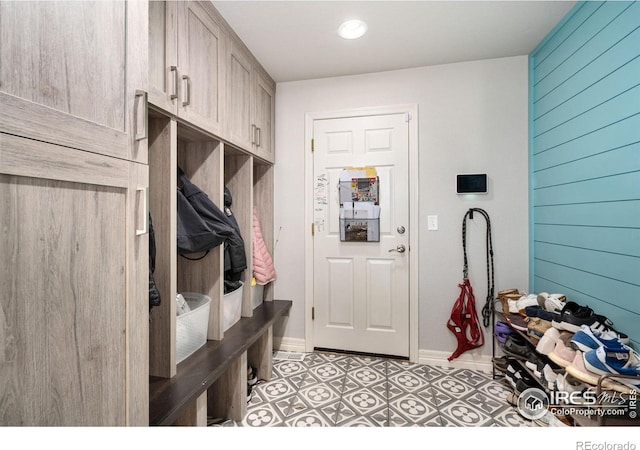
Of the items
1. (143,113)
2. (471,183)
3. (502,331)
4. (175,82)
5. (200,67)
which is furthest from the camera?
(471,183)

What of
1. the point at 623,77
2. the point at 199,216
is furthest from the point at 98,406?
the point at 623,77

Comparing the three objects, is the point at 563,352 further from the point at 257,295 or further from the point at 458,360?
the point at 257,295

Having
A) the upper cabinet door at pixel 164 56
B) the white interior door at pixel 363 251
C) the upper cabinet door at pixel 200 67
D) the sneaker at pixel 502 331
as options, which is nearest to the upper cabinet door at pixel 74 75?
the upper cabinet door at pixel 164 56

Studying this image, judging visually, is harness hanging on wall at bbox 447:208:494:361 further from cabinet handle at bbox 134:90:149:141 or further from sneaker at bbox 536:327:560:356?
cabinet handle at bbox 134:90:149:141

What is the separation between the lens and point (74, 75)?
2.42 ft

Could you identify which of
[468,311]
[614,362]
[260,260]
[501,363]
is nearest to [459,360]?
[501,363]

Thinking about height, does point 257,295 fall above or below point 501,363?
above

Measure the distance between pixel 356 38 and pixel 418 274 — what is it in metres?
1.85

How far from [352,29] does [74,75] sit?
5.71 feet

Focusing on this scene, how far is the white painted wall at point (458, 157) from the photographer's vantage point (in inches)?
91.2

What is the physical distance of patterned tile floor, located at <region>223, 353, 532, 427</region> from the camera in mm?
1742

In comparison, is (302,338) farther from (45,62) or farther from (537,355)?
(45,62)

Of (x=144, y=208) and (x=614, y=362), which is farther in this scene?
(x=614, y=362)

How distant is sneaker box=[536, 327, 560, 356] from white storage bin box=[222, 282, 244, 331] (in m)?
1.81
